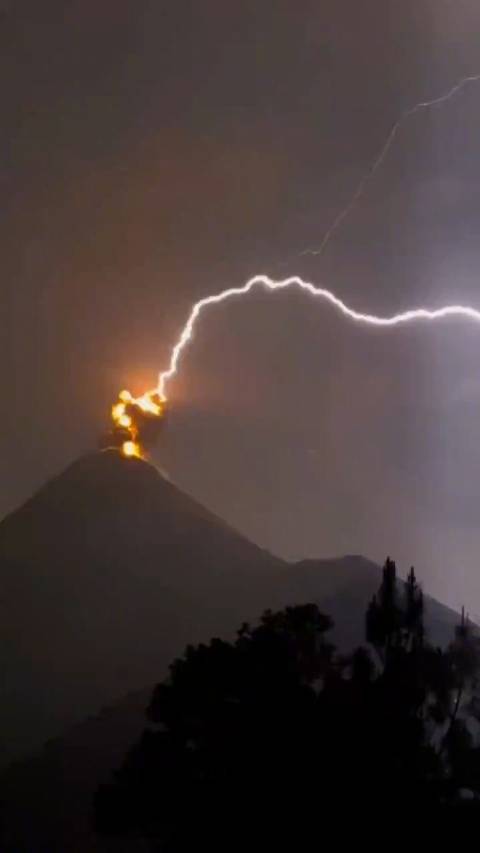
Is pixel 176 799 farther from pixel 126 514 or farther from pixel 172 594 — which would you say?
pixel 126 514

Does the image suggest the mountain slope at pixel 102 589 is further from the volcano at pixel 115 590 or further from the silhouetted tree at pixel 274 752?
the silhouetted tree at pixel 274 752

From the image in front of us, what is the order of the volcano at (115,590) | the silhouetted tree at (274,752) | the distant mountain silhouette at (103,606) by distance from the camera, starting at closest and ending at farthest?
the silhouetted tree at (274,752), the distant mountain silhouette at (103,606), the volcano at (115,590)

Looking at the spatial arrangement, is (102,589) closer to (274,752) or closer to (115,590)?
(115,590)

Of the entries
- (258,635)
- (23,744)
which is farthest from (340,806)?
(23,744)

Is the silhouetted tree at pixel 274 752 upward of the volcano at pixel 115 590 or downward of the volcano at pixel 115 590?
downward

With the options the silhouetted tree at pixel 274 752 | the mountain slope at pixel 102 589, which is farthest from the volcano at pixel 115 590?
the silhouetted tree at pixel 274 752

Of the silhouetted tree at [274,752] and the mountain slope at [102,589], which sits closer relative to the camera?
the silhouetted tree at [274,752]

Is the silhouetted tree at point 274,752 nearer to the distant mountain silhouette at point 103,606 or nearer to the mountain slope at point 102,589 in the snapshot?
the distant mountain silhouette at point 103,606

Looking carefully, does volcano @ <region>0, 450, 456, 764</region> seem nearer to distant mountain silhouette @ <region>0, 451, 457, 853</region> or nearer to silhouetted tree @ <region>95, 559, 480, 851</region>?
distant mountain silhouette @ <region>0, 451, 457, 853</region>

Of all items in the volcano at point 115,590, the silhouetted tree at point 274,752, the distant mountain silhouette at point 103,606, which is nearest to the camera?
the silhouetted tree at point 274,752
